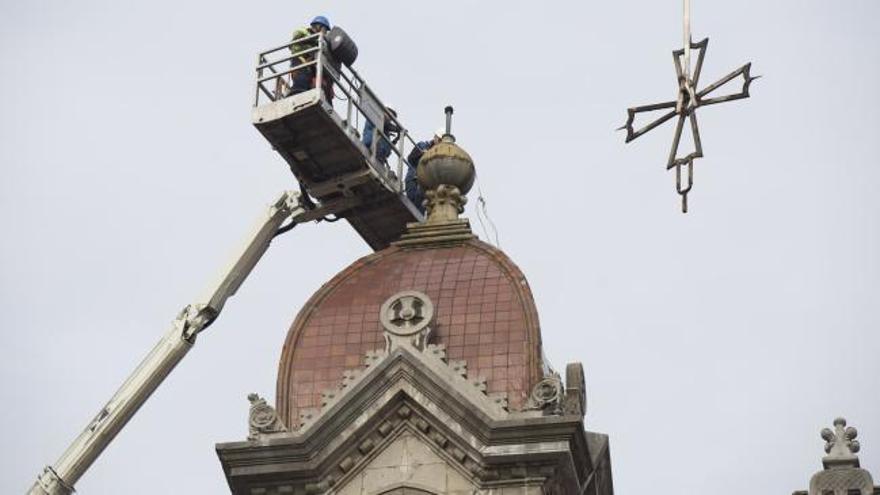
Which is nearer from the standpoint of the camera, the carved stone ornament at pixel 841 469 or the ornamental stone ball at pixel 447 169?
the carved stone ornament at pixel 841 469

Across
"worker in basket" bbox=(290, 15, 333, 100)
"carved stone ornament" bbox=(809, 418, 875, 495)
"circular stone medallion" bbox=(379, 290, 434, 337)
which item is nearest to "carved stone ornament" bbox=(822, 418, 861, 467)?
"carved stone ornament" bbox=(809, 418, 875, 495)

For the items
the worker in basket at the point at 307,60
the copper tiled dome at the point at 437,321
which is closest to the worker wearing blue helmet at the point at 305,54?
the worker in basket at the point at 307,60

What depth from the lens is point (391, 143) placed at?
59.3 meters

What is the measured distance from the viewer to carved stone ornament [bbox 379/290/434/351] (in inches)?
1785

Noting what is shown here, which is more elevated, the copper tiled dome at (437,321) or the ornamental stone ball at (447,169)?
the ornamental stone ball at (447,169)

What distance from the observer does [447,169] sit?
49.7 meters

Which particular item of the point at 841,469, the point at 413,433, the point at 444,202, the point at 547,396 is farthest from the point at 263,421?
the point at 841,469

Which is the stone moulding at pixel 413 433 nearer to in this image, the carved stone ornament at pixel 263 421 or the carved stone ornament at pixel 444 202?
the carved stone ornament at pixel 263 421

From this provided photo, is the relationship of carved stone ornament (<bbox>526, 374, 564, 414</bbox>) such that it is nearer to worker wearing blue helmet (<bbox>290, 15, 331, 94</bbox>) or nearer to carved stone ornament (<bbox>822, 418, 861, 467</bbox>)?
carved stone ornament (<bbox>822, 418, 861, 467</bbox>)

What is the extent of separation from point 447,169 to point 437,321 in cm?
445

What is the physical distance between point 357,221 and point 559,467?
54.7 feet

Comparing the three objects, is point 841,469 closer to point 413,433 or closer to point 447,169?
point 413,433

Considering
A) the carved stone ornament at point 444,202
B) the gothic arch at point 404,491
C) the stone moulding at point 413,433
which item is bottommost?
the gothic arch at point 404,491

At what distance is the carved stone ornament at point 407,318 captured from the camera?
1785 inches
